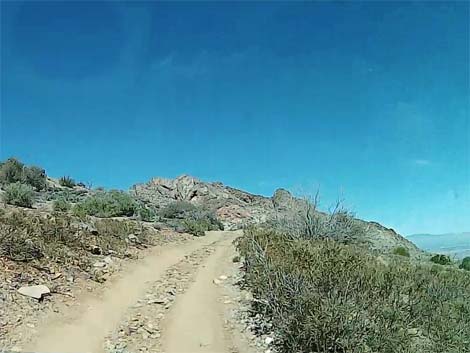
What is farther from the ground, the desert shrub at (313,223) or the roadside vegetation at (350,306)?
the desert shrub at (313,223)

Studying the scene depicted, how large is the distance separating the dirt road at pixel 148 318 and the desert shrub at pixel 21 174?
2723 cm

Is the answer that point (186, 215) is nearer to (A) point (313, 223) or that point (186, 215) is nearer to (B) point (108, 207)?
(B) point (108, 207)

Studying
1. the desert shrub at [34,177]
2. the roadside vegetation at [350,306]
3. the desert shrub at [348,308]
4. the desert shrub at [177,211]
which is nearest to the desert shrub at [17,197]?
the desert shrub at [177,211]

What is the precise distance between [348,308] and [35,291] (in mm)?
6018

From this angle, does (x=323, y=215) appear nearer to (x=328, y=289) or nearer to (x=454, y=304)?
(x=454, y=304)

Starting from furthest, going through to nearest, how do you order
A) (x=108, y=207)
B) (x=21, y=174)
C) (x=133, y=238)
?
1. (x=21, y=174)
2. (x=108, y=207)
3. (x=133, y=238)

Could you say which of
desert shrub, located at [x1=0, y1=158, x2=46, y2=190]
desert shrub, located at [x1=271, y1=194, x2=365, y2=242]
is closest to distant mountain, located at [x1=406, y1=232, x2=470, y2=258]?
desert shrub, located at [x1=271, y1=194, x2=365, y2=242]

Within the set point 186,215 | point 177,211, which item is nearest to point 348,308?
point 186,215

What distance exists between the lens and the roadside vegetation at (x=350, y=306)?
775cm

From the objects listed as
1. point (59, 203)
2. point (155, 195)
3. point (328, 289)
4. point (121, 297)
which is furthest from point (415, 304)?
point (155, 195)

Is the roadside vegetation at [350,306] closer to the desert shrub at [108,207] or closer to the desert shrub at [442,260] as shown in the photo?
the desert shrub at [442,260]

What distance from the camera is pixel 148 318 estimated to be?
9.83 metres

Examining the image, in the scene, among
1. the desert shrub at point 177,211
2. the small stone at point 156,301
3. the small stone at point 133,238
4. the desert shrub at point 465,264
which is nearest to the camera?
the small stone at point 156,301

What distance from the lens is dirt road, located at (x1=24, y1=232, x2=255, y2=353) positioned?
331 inches
